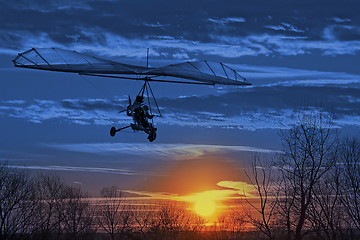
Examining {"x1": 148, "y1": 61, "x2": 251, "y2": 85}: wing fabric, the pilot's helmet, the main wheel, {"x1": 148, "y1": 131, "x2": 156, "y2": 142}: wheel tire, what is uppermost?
{"x1": 148, "y1": 61, "x2": 251, "y2": 85}: wing fabric

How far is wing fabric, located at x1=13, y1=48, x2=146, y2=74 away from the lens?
24.2 meters

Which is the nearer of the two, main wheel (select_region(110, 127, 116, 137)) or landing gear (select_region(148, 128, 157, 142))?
landing gear (select_region(148, 128, 157, 142))

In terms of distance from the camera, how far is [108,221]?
78125 mm

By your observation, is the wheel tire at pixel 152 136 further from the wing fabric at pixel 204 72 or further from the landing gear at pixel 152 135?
the wing fabric at pixel 204 72

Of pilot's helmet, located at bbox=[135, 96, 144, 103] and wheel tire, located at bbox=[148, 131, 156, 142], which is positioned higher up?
pilot's helmet, located at bbox=[135, 96, 144, 103]

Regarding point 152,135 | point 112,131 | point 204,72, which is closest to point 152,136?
point 152,135

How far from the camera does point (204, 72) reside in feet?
95.3

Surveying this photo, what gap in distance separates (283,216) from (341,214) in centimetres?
434

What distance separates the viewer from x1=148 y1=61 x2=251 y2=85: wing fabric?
2614cm

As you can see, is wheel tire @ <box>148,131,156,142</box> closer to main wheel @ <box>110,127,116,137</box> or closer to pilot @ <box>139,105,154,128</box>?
pilot @ <box>139,105,154,128</box>

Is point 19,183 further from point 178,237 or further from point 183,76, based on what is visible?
point 183,76

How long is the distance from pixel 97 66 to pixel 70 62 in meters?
1.35

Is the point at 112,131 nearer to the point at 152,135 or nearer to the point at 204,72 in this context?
the point at 152,135

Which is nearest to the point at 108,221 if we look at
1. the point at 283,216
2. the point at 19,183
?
the point at 19,183
